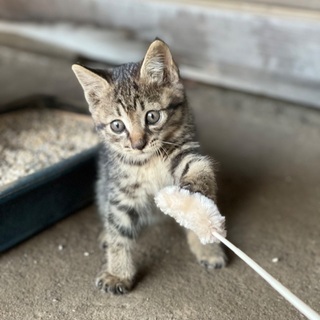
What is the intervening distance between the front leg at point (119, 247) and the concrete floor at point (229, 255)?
0.14 ft

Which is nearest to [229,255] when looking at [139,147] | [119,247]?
[119,247]

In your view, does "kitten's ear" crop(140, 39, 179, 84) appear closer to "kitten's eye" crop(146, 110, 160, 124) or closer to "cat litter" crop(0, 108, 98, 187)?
"kitten's eye" crop(146, 110, 160, 124)

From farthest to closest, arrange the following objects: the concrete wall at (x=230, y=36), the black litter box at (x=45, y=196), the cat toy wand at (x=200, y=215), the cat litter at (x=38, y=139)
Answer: the concrete wall at (x=230, y=36) → the cat litter at (x=38, y=139) → the black litter box at (x=45, y=196) → the cat toy wand at (x=200, y=215)

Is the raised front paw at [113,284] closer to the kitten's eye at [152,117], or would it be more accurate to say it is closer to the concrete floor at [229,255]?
the concrete floor at [229,255]

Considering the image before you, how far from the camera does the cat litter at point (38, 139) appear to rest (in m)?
1.93

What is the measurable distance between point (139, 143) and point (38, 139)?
782 millimetres

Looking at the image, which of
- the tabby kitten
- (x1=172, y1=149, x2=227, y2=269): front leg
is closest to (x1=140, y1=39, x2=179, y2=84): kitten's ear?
the tabby kitten

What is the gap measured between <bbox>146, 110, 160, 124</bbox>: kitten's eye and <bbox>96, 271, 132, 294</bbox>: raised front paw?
47 cm

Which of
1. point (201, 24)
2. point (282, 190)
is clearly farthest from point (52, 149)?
point (201, 24)

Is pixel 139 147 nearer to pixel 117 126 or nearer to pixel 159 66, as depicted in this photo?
pixel 117 126

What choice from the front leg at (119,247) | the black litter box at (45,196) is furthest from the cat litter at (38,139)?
the front leg at (119,247)

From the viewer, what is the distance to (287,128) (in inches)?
101

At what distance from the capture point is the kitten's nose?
4.84ft

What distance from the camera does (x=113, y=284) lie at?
158 centimetres
